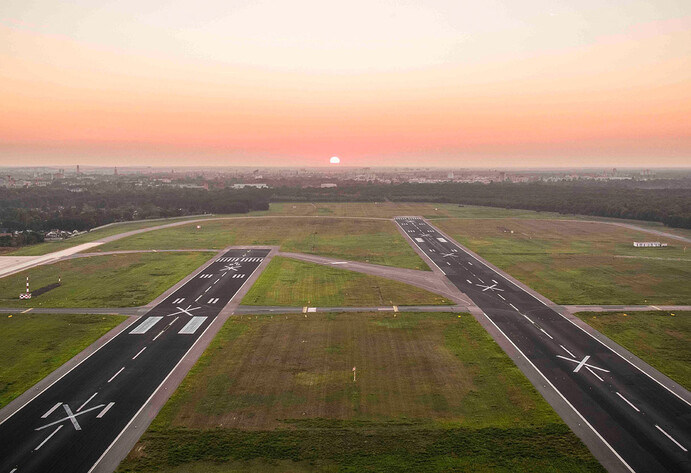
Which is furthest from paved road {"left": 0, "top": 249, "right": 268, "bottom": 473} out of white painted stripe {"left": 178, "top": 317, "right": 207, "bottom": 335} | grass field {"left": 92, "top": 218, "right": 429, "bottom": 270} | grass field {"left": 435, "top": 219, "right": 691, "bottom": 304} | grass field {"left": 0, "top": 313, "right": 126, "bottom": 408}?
grass field {"left": 435, "top": 219, "right": 691, "bottom": 304}

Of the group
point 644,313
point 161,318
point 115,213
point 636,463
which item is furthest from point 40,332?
point 115,213

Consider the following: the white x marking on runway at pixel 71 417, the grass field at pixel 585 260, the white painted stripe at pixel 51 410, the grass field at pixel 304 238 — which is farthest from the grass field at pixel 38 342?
the grass field at pixel 585 260

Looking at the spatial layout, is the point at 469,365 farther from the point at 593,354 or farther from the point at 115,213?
Result: the point at 115,213

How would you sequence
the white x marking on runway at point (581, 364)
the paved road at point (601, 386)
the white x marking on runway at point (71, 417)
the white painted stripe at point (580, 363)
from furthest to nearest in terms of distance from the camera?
the white x marking on runway at point (581, 364) < the white painted stripe at point (580, 363) < the white x marking on runway at point (71, 417) < the paved road at point (601, 386)

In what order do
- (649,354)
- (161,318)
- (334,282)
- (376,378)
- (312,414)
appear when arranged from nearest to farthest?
(312,414), (376,378), (649,354), (161,318), (334,282)

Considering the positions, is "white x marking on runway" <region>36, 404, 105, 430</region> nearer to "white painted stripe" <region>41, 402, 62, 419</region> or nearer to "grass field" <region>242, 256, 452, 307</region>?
"white painted stripe" <region>41, 402, 62, 419</region>

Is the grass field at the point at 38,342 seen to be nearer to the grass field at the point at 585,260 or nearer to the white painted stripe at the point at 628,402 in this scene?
the white painted stripe at the point at 628,402
